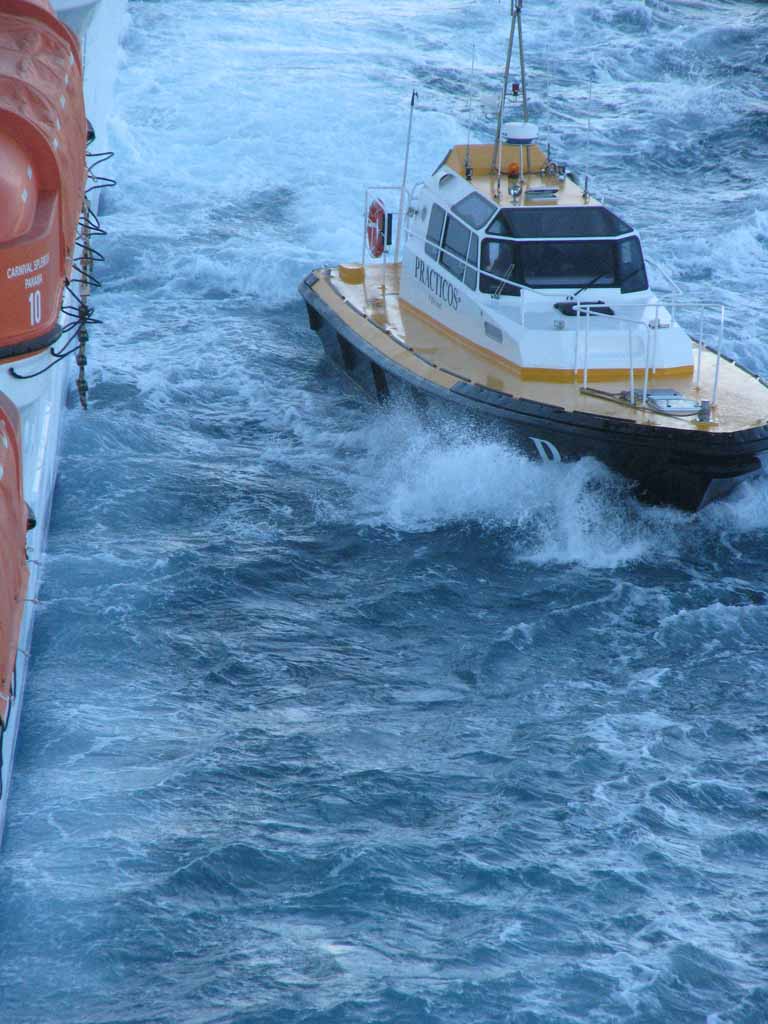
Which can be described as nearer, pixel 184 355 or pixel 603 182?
pixel 184 355

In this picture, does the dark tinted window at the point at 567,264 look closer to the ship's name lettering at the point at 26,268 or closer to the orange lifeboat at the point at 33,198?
the orange lifeboat at the point at 33,198

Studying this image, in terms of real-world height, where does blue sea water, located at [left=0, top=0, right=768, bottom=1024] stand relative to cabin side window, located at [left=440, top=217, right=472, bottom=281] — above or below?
below

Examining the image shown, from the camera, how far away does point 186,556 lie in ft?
32.2

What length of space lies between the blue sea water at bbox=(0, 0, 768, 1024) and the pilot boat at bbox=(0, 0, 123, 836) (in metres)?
0.66

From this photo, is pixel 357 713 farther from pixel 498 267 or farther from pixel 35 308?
pixel 498 267

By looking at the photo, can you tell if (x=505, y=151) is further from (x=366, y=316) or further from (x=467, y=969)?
(x=467, y=969)

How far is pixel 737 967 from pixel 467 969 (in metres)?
1.27

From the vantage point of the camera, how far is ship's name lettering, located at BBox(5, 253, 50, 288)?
22.8ft

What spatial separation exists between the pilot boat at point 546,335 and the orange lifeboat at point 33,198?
11.4 ft

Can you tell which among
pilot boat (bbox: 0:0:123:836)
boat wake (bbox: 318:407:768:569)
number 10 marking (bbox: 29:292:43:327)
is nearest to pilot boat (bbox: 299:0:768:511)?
boat wake (bbox: 318:407:768:569)

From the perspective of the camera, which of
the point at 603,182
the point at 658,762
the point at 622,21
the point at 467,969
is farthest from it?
the point at 622,21

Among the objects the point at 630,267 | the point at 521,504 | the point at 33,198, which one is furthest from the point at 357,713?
the point at 630,267

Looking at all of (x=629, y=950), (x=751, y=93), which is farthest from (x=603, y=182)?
(x=629, y=950)

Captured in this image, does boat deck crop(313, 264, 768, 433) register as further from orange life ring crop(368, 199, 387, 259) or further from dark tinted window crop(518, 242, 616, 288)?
dark tinted window crop(518, 242, 616, 288)
